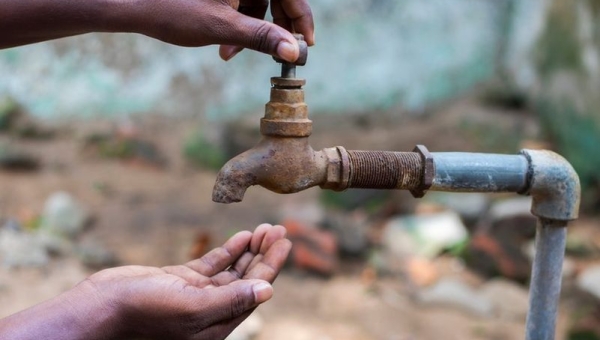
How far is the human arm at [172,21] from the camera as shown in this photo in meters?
1.43

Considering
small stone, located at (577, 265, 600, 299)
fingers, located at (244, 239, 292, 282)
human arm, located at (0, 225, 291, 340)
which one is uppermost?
fingers, located at (244, 239, 292, 282)

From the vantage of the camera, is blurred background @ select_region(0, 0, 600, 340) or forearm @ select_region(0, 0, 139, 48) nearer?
forearm @ select_region(0, 0, 139, 48)

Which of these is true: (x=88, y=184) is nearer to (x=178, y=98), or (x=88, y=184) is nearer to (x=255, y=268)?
(x=178, y=98)

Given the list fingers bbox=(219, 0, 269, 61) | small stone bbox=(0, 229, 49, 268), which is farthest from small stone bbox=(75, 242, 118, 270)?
fingers bbox=(219, 0, 269, 61)

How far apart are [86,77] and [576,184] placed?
4.04 m

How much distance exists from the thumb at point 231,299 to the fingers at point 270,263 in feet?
0.45

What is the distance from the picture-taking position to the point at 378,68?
17.6 feet

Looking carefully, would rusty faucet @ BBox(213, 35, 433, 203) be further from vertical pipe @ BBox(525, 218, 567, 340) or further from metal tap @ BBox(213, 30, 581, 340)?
vertical pipe @ BBox(525, 218, 567, 340)

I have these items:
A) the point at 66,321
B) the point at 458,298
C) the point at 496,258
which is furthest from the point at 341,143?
the point at 66,321

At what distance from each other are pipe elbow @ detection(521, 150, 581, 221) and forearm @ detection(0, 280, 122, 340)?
3.27 feet

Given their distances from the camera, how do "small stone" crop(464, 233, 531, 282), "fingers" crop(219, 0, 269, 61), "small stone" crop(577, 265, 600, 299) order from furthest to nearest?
"small stone" crop(464, 233, 531, 282), "small stone" crop(577, 265, 600, 299), "fingers" crop(219, 0, 269, 61)

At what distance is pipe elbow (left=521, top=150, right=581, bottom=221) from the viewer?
4.87 feet

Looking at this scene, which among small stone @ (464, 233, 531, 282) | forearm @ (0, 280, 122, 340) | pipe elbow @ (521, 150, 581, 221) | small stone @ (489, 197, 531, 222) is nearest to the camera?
forearm @ (0, 280, 122, 340)

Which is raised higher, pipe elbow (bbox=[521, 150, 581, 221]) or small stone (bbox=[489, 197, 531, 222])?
pipe elbow (bbox=[521, 150, 581, 221])
